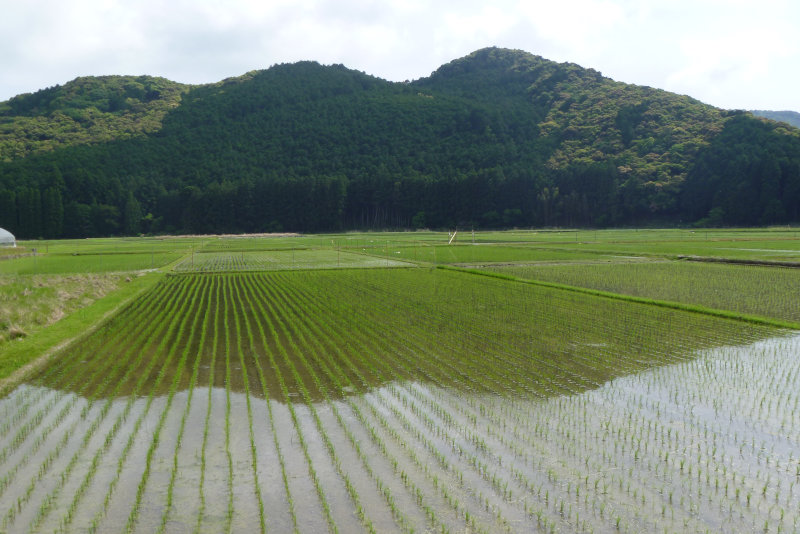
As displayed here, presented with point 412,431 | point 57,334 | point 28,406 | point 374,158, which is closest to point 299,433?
point 412,431

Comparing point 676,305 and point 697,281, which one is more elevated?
point 697,281

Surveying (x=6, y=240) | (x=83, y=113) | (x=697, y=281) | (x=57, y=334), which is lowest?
(x=57, y=334)

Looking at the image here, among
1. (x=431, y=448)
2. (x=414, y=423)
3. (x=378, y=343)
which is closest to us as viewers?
(x=431, y=448)

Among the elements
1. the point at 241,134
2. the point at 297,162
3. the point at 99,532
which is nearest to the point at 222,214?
the point at 297,162

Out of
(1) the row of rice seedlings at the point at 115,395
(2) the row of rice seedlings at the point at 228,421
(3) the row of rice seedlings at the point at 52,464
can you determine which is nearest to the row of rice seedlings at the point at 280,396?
(2) the row of rice seedlings at the point at 228,421

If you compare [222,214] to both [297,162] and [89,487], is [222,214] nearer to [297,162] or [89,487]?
[297,162]

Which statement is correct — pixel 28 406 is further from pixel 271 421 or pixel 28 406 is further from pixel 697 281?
pixel 697 281

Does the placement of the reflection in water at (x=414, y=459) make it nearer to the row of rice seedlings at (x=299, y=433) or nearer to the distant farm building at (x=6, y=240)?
the row of rice seedlings at (x=299, y=433)

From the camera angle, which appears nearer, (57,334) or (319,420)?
(319,420)
